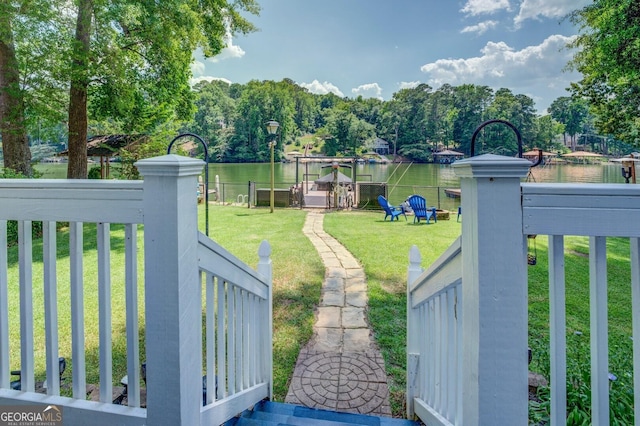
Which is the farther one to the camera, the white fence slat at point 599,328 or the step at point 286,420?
the step at point 286,420

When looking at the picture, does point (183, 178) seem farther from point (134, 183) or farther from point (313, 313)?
point (313, 313)

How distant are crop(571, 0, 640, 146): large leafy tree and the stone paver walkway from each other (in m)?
9.35

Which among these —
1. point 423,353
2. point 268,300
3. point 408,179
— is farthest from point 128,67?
point 408,179

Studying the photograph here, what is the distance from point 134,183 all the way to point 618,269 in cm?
694

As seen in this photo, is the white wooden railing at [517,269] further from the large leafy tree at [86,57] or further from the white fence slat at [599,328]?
the large leafy tree at [86,57]

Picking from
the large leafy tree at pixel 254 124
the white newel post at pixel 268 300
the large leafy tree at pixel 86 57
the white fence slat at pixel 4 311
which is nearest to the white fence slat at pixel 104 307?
Result: the white fence slat at pixel 4 311

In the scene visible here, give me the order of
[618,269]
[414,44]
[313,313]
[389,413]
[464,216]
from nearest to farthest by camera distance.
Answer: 1. [464,216]
2. [389,413]
3. [313,313]
4. [618,269]
5. [414,44]

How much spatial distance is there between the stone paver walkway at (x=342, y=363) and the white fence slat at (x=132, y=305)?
1448 millimetres

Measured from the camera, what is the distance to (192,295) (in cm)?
109

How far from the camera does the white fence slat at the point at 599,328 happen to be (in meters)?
0.94

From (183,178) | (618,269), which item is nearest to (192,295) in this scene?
(183,178)

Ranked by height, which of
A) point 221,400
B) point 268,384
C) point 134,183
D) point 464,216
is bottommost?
point 268,384

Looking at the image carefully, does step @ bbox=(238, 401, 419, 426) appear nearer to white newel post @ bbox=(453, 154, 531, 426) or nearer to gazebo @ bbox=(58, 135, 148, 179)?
white newel post @ bbox=(453, 154, 531, 426)

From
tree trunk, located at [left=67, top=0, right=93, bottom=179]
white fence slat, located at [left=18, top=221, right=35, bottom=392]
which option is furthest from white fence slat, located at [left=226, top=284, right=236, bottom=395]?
tree trunk, located at [left=67, top=0, right=93, bottom=179]
